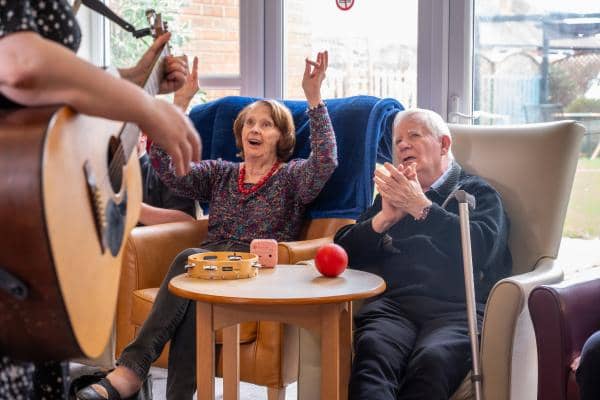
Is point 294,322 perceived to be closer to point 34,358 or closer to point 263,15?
point 34,358

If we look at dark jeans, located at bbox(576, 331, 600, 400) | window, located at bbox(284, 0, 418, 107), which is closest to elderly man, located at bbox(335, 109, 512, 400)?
dark jeans, located at bbox(576, 331, 600, 400)

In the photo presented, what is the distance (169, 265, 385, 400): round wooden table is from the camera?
7.09 ft

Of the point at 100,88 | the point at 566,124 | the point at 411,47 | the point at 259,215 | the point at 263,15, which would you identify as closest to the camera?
the point at 100,88

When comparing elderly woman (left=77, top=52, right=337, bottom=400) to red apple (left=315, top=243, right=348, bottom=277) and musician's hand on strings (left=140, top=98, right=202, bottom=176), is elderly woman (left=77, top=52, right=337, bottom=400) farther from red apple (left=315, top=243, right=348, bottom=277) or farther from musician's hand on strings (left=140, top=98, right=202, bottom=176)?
musician's hand on strings (left=140, top=98, right=202, bottom=176)

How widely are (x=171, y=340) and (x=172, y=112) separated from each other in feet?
5.82

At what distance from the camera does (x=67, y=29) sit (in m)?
1.07

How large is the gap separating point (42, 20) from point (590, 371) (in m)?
1.49

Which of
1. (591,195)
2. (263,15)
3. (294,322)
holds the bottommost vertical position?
(294,322)

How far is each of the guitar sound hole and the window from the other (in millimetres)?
2515

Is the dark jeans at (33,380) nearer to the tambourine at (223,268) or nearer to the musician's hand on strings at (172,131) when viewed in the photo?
the musician's hand on strings at (172,131)

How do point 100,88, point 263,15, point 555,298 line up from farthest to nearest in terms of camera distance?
point 263,15
point 555,298
point 100,88

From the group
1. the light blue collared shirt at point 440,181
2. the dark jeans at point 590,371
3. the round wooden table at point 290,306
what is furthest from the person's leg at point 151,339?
the dark jeans at point 590,371

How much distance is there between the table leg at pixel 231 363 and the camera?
2527 millimetres

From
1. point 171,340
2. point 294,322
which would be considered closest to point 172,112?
point 294,322
